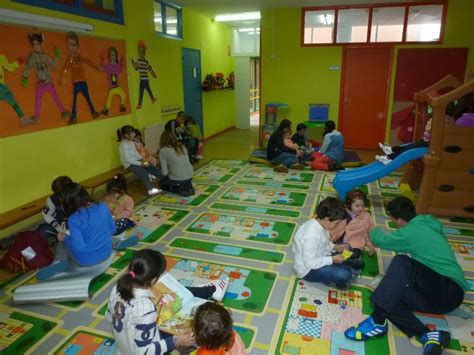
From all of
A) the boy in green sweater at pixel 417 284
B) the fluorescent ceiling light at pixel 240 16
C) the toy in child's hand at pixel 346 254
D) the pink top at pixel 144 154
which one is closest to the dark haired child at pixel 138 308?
the boy in green sweater at pixel 417 284

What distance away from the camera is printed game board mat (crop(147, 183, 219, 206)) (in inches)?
196

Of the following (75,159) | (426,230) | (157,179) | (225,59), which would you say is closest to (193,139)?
(157,179)

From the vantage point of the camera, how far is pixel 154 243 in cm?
380

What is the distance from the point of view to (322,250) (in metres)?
2.92

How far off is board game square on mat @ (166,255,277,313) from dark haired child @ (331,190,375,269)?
0.74m

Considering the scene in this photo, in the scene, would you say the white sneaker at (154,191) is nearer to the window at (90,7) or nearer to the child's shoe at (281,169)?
the child's shoe at (281,169)

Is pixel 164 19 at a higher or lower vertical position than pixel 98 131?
higher

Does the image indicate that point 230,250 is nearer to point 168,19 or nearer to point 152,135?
point 152,135

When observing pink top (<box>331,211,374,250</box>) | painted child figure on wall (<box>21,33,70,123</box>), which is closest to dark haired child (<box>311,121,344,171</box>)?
pink top (<box>331,211,374,250</box>)

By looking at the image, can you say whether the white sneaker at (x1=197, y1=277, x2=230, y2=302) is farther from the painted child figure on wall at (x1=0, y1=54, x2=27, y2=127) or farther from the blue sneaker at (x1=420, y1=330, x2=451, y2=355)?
the painted child figure on wall at (x1=0, y1=54, x2=27, y2=127)

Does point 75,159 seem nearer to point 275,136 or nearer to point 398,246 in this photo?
point 275,136

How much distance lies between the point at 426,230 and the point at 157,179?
171 inches

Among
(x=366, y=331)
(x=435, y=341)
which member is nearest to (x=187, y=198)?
(x=366, y=331)

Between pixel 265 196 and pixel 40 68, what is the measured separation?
3.27 metres
